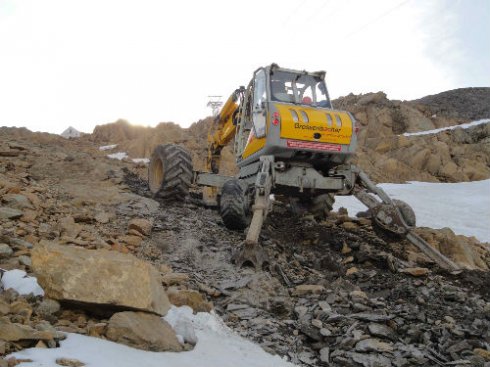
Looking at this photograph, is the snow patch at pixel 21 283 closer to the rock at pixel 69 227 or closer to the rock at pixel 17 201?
the rock at pixel 69 227

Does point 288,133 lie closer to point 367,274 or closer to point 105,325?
point 367,274

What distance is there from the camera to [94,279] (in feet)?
12.4

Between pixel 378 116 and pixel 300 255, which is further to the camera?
pixel 378 116

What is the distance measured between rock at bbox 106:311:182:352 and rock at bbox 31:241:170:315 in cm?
10

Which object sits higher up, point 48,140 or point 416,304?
point 48,140

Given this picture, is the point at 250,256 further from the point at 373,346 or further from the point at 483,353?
the point at 483,353

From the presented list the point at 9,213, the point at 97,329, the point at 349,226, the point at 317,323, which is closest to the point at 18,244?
→ the point at 9,213

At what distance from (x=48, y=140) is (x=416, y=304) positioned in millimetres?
16238

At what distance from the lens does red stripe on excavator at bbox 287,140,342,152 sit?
7.76 metres

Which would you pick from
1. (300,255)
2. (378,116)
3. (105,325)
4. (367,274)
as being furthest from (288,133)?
(378,116)

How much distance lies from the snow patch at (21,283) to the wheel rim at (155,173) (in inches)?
269

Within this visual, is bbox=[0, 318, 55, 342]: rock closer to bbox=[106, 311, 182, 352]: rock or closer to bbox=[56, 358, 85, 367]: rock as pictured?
bbox=[56, 358, 85, 367]: rock

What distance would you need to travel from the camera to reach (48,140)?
1791 cm

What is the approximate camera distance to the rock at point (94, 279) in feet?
12.1
